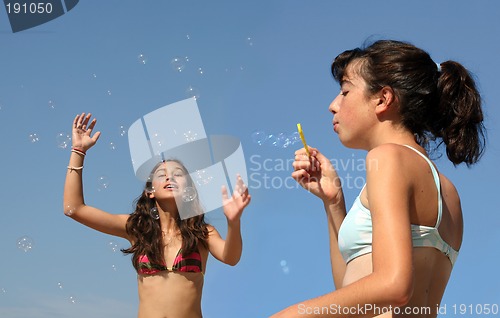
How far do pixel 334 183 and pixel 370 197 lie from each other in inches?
40.5

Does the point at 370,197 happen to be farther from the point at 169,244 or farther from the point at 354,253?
the point at 169,244

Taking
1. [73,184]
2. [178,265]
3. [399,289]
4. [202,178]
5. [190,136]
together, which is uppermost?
[190,136]

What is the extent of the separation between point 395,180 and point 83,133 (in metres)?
4.37

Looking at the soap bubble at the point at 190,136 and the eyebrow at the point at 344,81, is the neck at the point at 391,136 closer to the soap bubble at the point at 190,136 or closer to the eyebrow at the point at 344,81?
the eyebrow at the point at 344,81

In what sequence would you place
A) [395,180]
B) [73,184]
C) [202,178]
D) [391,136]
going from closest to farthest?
[395,180], [391,136], [73,184], [202,178]

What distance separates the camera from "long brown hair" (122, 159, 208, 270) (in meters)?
6.00

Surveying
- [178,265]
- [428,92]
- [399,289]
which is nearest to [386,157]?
[399,289]

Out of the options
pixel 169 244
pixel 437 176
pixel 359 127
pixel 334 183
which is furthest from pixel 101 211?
pixel 437 176

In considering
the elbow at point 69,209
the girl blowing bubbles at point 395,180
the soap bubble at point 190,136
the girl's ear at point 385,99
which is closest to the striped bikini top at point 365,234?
the girl blowing bubbles at point 395,180

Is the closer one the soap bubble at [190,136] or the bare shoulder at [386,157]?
the bare shoulder at [386,157]

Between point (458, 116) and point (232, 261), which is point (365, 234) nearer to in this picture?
point (458, 116)

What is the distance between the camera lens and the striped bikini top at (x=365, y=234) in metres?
2.28

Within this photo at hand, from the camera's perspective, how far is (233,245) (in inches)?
217

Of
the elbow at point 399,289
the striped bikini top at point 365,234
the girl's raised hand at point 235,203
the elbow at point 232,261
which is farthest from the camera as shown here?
the elbow at point 232,261
